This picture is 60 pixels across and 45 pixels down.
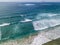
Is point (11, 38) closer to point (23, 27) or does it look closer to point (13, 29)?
point (13, 29)

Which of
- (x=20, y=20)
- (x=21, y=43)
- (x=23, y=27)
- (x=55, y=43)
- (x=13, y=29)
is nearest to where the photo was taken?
(x=55, y=43)

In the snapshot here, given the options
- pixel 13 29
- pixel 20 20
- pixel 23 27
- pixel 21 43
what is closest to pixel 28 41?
pixel 21 43

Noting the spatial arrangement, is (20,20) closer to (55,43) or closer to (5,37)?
(5,37)

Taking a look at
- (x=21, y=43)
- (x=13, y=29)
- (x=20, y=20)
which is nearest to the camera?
(x=21, y=43)

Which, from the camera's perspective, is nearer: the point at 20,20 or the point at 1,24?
the point at 1,24

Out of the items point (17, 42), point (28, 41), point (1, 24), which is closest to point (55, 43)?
point (28, 41)

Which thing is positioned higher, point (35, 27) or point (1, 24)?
point (1, 24)

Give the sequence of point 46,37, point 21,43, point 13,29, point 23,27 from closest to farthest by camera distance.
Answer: point 21,43, point 46,37, point 13,29, point 23,27

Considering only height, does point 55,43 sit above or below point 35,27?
above

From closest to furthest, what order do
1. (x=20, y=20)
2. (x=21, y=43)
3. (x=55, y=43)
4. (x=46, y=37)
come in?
(x=55, y=43) → (x=21, y=43) → (x=46, y=37) → (x=20, y=20)
